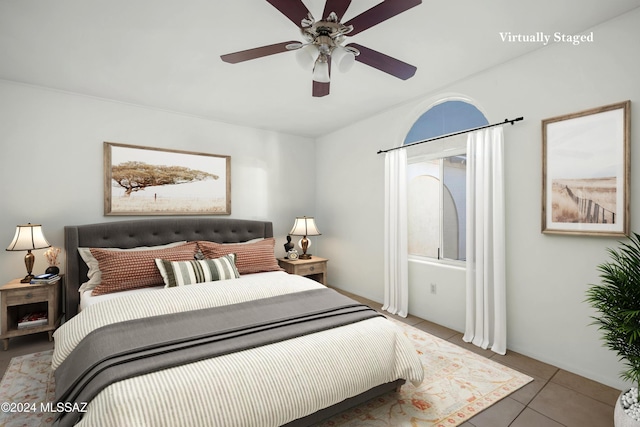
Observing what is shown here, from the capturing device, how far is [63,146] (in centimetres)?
313

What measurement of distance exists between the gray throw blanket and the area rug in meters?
0.54

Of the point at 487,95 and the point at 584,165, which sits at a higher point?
the point at 487,95

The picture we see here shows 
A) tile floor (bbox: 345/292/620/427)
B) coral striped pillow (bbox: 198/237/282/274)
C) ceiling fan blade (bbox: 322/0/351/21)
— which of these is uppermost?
ceiling fan blade (bbox: 322/0/351/21)

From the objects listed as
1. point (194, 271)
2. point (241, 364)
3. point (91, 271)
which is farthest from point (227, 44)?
point (91, 271)

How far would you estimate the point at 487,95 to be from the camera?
277cm

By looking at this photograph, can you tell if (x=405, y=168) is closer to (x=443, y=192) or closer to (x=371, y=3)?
(x=443, y=192)

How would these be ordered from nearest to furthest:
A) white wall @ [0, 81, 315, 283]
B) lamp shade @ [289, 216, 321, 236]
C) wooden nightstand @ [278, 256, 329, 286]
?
white wall @ [0, 81, 315, 283] < wooden nightstand @ [278, 256, 329, 286] < lamp shade @ [289, 216, 321, 236]

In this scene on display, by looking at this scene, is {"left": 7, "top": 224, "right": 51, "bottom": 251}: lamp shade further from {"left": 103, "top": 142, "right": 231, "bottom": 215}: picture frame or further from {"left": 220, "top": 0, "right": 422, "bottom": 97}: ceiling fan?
{"left": 220, "top": 0, "right": 422, "bottom": 97}: ceiling fan

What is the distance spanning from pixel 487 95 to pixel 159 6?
275 cm

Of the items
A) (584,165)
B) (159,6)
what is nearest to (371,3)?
(159,6)

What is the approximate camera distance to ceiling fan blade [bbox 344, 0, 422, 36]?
144cm

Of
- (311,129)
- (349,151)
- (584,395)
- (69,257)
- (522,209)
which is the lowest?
(584,395)

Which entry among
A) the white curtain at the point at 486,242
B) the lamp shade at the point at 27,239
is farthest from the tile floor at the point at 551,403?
the lamp shade at the point at 27,239

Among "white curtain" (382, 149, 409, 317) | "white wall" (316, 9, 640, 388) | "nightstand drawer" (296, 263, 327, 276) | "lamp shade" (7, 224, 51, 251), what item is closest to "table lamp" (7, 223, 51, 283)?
"lamp shade" (7, 224, 51, 251)
